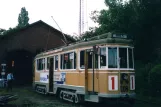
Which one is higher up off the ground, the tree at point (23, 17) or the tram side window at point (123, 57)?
the tree at point (23, 17)

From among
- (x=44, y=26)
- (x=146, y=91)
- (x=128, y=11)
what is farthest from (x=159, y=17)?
(x=44, y=26)

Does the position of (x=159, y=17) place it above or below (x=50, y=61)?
above

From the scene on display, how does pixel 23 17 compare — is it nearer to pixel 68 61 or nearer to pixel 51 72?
pixel 51 72

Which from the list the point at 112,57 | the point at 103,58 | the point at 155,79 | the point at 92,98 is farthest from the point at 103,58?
the point at 155,79

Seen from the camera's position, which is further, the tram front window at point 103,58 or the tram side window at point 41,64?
the tram side window at point 41,64

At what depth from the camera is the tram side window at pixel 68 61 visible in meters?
15.4

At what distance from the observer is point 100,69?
43.4 feet

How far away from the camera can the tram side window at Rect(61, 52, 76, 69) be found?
50.6 feet

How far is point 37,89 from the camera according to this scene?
907 inches

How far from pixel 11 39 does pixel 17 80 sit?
5.14 metres

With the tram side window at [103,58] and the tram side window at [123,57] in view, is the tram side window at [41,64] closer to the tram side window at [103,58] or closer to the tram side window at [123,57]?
the tram side window at [103,58]

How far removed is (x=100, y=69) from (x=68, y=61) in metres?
3.46

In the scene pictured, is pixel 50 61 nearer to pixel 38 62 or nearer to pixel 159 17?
pixel 38 62

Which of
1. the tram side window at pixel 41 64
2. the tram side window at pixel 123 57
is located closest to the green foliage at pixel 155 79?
the tram side window at pixel 123 57
